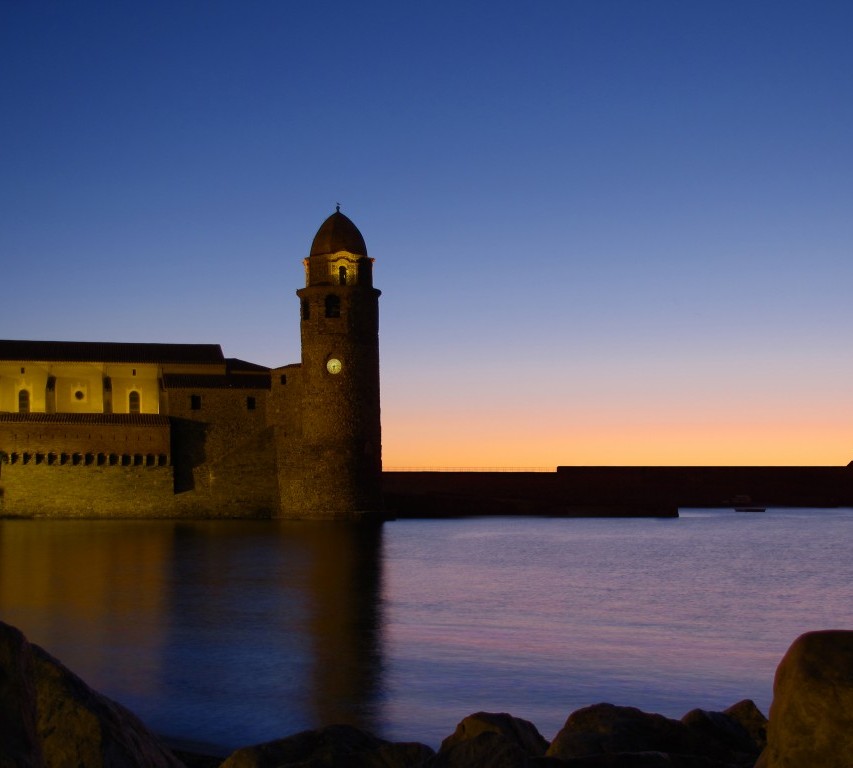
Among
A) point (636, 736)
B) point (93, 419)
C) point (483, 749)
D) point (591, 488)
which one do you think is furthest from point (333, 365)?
point (483, 749)

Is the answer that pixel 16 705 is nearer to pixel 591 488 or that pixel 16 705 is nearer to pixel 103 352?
pixel 103 352

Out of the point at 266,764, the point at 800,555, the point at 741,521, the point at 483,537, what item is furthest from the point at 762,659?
the point at 741,521

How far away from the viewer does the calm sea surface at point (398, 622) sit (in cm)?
891

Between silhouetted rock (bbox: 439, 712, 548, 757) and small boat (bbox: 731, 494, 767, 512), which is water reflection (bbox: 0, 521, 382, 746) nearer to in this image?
silhouetted rock (bbox: 439, 712, 548, 757)

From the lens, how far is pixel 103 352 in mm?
39250

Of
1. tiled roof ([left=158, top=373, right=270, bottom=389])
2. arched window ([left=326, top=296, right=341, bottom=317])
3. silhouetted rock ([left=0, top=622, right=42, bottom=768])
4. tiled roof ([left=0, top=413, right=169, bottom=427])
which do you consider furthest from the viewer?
tiled roof ([left=158, top=373, right=270, bottom=389])

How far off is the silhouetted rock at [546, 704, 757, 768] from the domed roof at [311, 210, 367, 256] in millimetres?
30715

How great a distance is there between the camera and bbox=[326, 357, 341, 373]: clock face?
1378 inches

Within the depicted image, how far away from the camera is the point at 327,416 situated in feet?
115

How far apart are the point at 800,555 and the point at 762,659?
17855 mm

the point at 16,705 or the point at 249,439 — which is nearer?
the point at 16,705

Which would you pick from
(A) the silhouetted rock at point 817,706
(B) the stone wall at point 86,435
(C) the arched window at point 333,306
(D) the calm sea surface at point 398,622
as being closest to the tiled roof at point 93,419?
(B) the stone wall at point 86,435

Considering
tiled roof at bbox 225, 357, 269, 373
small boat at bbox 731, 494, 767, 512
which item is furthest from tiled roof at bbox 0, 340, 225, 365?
small boat at bbox 731, 494, 767, 512

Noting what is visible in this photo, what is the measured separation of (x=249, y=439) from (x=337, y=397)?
3.88 meters
